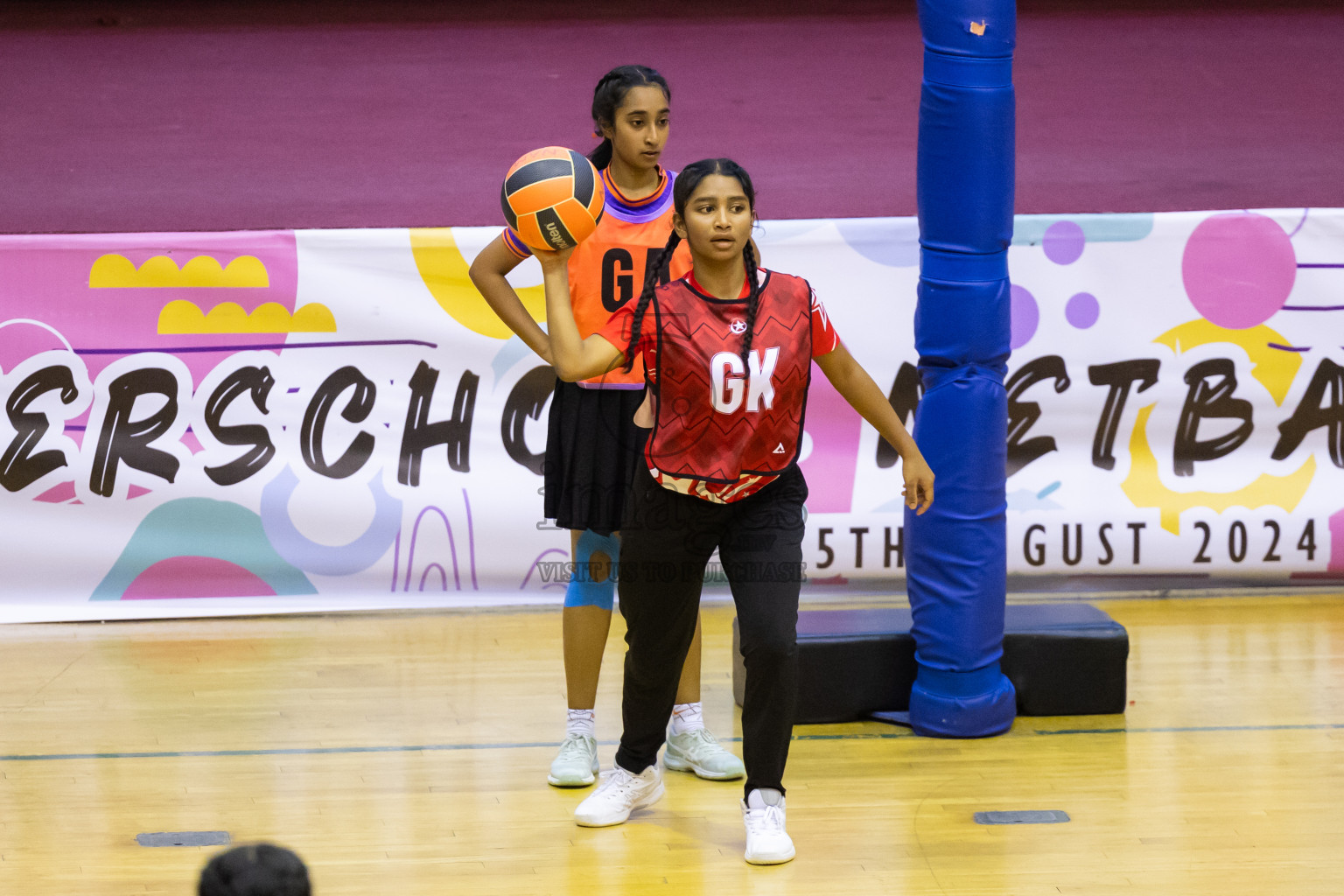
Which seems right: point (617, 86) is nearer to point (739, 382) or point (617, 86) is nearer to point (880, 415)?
point (739, 382)

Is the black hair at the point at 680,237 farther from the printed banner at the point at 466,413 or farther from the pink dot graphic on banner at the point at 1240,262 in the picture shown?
the pink dot graphic on banner at the point at 1240,262

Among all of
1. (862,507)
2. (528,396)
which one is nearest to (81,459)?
(528,396)

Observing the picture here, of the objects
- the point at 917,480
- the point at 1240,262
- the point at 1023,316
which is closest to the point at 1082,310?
the point at 1023,316

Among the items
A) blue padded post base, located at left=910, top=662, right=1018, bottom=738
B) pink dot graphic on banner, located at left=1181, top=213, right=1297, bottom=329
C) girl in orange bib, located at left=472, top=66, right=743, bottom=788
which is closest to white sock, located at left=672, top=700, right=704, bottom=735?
girl in orange bib, located at left=472, top=66, right=743, bottom=788

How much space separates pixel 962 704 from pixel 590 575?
0.99 meters

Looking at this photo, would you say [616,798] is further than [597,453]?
No

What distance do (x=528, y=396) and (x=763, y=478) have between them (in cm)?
201

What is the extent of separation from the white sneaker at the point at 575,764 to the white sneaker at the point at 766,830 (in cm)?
52

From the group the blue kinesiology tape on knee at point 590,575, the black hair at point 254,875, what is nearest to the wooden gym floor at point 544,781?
the blue kinesiology tape on knee at point 590,575

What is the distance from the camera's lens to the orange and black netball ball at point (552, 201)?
2609 millimetres

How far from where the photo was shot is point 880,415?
284 cm

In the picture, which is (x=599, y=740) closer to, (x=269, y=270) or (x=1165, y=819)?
(x=1165, y=819)

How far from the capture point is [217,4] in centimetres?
779

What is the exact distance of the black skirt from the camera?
3137 millimetres
